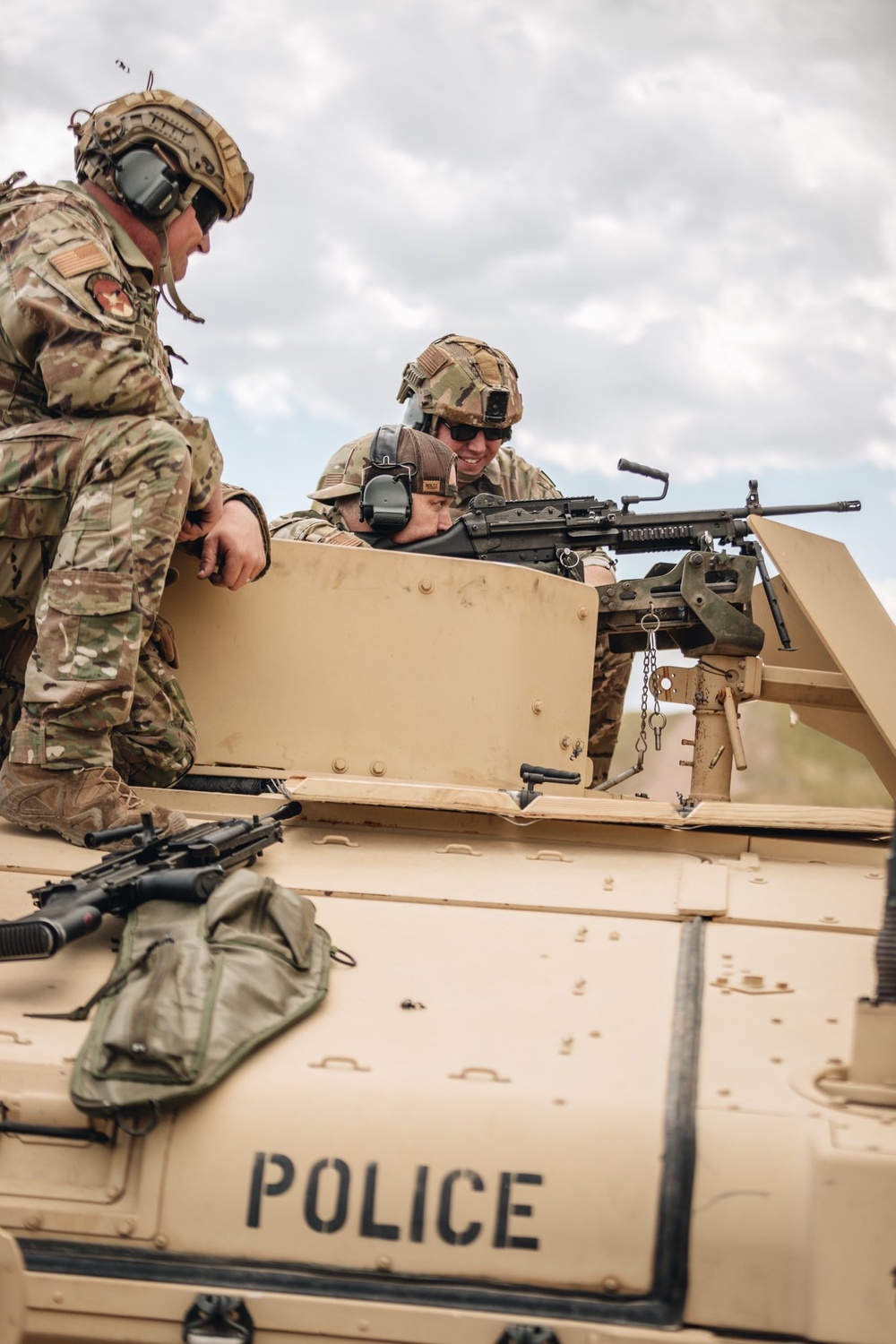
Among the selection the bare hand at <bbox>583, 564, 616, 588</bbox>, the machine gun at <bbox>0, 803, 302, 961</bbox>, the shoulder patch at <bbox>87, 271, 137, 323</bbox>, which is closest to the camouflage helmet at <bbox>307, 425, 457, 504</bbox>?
the bare hand at <bbox>583, 564, 616, 588</bbox>

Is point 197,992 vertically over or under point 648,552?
under

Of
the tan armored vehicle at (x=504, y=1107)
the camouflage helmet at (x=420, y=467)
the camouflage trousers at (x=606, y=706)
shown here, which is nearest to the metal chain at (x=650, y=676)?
the camouflage trousers at (x=606, y=706)

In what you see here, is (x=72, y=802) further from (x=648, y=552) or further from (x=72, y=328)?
(x=648, y=552)

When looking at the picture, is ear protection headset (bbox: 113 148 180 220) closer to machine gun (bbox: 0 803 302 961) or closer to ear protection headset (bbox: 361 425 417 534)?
ear protection headset (bbox: 361 425 417 534)

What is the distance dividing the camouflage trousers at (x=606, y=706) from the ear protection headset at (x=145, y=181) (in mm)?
3431

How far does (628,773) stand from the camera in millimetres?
6363

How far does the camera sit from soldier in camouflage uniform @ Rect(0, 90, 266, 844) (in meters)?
4.04

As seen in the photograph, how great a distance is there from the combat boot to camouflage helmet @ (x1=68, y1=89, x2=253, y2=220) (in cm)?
175

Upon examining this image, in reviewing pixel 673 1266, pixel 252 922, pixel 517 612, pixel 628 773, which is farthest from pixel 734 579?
pixel 673 1266

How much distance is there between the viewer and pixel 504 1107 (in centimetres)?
272

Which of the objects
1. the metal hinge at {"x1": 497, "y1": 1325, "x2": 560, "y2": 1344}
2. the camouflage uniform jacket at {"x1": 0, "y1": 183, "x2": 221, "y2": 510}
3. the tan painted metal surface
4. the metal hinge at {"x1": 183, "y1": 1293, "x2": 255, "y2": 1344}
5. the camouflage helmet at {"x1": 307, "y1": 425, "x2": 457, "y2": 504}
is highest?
the camouflage helmet at {"x1": 307, "y1": 425, "x2": 457, "y2": 504}

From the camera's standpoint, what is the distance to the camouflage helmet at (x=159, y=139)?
4539mm

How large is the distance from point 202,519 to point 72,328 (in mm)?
639

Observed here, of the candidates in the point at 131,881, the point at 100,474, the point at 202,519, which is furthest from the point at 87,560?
the point at 131,881
